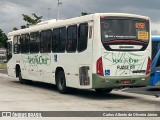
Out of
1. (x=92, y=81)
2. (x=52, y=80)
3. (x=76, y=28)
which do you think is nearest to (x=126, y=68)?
(x=92, y=81)

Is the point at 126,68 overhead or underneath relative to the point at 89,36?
underneath

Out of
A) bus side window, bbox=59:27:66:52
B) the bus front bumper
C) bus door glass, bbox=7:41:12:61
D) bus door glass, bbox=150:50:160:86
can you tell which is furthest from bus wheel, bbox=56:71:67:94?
bus door glass, bbox=7:41:12:61

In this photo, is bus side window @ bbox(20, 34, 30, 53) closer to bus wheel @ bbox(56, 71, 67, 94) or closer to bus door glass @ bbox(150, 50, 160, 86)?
bus wheel @ bbox(56, 71, 67, 94)

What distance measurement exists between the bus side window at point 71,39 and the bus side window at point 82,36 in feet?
1.15

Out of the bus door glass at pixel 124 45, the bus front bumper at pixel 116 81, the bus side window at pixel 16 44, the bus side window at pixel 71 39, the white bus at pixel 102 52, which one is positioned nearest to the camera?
the bus front bumper at pixel 116 81

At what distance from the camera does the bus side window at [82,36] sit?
50.6ft

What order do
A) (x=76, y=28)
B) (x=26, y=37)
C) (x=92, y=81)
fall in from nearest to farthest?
1. (x=92, y=81)
2. (x=76, y=28)
3. (x=26, y=37)

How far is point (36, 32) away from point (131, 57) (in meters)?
6.39

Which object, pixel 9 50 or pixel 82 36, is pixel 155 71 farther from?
pixel 9 50

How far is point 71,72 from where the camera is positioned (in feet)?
53.8

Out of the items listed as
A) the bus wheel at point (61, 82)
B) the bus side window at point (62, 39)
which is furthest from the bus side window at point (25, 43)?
the bus side window at point (62, 39)

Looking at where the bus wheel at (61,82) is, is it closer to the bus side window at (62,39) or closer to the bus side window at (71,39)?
the bus side window at (62,39)

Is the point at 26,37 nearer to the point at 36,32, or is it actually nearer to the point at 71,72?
the point at 36,32

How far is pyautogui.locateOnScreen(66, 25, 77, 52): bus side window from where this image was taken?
1620 centimetres
